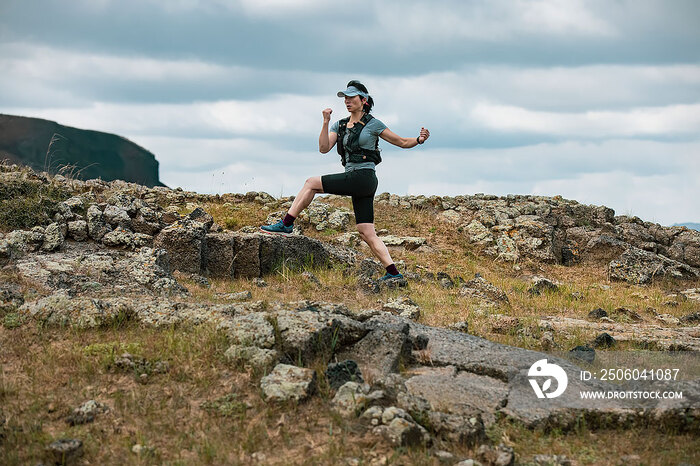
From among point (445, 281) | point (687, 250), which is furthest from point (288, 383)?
point (687, 250)

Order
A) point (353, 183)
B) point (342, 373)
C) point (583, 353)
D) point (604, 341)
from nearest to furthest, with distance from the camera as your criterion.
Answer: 1. point (342, 373)
2. point (583, 353)
3. point (604, 341)
4. point (353, 183)

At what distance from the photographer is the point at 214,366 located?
6805 mm

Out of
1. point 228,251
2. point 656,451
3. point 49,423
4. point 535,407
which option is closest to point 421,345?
point 535,407

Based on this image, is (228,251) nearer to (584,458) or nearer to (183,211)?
(183,211)

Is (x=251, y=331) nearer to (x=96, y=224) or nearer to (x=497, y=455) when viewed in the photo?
(x=497, y=455)

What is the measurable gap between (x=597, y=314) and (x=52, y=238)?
9191 mm

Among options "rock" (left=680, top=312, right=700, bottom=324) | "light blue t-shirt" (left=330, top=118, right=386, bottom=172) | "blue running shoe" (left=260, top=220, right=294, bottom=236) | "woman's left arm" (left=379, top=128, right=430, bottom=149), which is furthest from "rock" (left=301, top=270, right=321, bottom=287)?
"rock" (left=680, top=312, right=700, bottom=324)

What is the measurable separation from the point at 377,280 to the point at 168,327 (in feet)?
15.1

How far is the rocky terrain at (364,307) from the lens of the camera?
630cm

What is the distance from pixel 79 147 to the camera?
177 ft

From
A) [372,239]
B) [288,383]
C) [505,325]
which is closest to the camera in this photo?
[288,383]

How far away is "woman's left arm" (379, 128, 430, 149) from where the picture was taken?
1042 centimetres

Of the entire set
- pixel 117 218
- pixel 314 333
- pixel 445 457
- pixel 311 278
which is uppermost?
pixel 117 218

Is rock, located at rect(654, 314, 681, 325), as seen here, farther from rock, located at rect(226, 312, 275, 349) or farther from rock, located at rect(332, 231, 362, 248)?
rock, located at rect(226, 312, 275, 349)
